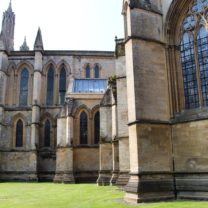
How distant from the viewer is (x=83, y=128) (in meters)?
27.1

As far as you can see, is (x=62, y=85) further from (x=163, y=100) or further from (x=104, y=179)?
(x=163, y=100)

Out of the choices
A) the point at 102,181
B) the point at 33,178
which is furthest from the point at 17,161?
the point at 102,181

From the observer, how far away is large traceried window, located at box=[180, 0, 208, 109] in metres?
12.3

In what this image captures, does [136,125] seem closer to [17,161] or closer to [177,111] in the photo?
[177,111]

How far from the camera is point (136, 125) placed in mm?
11406

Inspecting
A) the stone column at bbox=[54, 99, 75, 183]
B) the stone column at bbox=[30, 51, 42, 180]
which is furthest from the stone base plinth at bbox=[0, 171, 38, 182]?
the stone column at bbox=[54, 99, 75, 183]

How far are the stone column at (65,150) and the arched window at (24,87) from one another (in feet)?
28.8

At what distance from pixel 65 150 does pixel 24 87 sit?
1193cm

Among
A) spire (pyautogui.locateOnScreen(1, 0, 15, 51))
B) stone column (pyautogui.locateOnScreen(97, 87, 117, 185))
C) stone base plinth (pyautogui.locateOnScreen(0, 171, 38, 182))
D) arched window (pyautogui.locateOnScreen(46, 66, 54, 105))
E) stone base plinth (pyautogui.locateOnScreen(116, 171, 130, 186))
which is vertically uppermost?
spire (pyautogui.locateOnScreen(1, 0, 15, 51))

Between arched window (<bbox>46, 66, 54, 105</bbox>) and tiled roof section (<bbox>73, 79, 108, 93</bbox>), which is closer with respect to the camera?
tiled roof section (<bbox>73, 79, 108, 93</bbox>)

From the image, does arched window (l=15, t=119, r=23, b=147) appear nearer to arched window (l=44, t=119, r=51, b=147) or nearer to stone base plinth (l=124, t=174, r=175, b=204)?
arched window (l=44, t=119, r=51, b=147)

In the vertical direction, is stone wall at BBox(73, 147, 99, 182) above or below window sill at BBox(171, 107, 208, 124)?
below

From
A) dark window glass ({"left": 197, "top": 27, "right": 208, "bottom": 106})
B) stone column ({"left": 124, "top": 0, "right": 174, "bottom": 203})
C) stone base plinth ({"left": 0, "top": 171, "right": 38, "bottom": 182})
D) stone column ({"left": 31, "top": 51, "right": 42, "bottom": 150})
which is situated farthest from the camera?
stone column ({"left": 31, "top": 51, "right": 42, "bottom": 150})

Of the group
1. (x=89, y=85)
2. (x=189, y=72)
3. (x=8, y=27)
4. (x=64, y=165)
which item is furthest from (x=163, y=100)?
(x=8, y=27)
